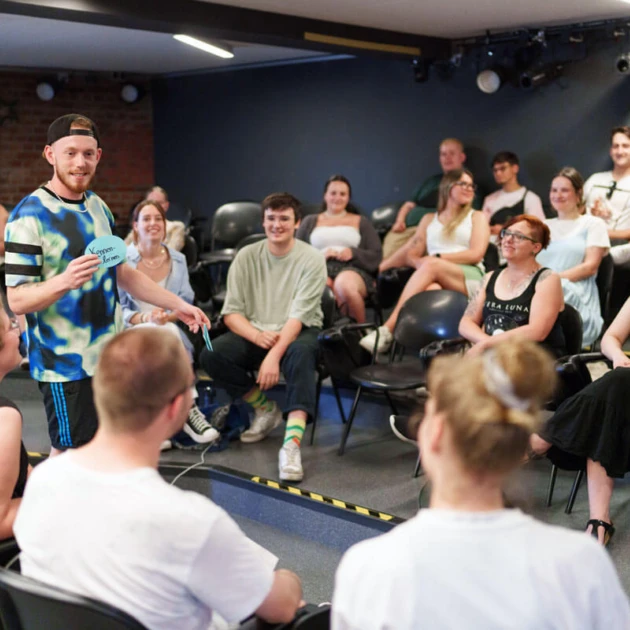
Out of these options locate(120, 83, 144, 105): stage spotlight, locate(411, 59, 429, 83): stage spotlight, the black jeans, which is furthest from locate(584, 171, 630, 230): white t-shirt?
locate(120, 83, 144, 105): stage spotlight

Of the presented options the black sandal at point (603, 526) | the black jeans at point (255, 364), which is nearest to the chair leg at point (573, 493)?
the black sandal at point (603, 526)

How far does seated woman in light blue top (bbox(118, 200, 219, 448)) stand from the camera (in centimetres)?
419

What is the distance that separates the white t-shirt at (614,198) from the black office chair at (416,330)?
5.09ft

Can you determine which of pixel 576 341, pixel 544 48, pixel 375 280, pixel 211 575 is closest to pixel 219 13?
pixel 375 280

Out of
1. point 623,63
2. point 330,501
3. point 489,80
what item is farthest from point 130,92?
point 330,501

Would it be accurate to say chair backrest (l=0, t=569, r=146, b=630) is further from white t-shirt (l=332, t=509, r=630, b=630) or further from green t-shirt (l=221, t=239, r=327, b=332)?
green t-shirt (l=221, t=239, r=327, b=332)

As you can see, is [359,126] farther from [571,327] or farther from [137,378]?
[137,378]

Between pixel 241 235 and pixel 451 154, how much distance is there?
1837 millimetres

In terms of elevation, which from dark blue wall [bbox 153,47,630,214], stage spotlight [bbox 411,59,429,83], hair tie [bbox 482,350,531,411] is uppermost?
stage spotlight [bbox 411,59,429,83]

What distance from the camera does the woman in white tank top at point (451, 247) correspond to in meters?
4.69

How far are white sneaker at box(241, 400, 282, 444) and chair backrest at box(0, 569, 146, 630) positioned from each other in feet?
8.87

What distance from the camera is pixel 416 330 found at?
419cm

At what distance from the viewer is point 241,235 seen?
7.21m

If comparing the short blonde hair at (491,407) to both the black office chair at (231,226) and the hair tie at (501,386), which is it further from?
the black office chair at (231,226)
